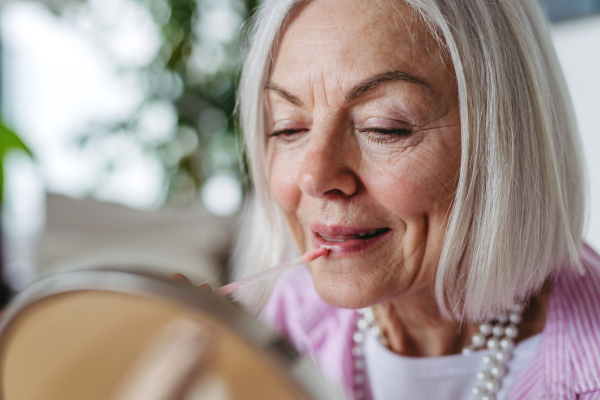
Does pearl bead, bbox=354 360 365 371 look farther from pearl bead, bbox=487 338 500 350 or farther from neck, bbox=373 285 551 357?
pearl bead, bbox=487 338 500 350

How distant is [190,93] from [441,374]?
6.00ft

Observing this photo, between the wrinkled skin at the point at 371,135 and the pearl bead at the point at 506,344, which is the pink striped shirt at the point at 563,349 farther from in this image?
the wrinkled skin at the point at 371,135

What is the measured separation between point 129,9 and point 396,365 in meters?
2.19

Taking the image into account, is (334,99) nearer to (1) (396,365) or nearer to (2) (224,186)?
(1) (396,365)

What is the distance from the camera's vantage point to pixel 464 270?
29.3 inches

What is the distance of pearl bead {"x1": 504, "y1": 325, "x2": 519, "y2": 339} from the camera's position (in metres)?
0.83

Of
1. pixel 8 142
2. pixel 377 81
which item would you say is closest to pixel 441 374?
pixel 377 81

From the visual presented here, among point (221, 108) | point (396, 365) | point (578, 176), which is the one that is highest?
point (578, 176)

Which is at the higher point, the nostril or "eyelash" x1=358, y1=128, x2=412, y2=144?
"eyelash" x1=358, y1=128, x2=412, y2=144

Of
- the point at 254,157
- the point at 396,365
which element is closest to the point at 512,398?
the point at 396,365

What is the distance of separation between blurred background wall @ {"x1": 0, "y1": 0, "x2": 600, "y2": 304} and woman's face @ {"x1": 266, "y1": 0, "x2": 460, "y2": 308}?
1.22 metres

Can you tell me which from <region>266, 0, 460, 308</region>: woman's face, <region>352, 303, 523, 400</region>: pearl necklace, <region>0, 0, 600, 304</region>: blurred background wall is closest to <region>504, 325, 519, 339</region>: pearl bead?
<region>352, 303, 523, 400</region>: pearl necklace

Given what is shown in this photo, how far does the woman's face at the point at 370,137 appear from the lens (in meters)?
0.65

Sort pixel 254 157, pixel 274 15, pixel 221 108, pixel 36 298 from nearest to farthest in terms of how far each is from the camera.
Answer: pixel 36 298
pixel 274 15
pixel 254 157
pixel 221 108
